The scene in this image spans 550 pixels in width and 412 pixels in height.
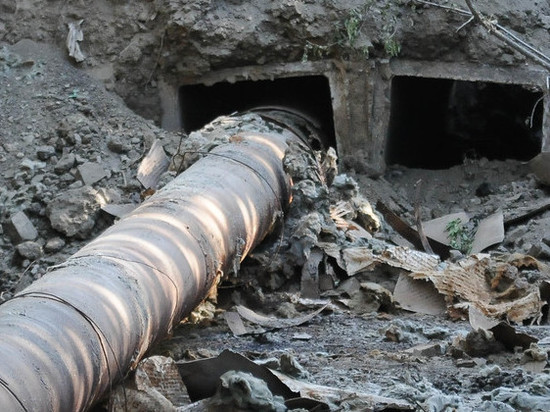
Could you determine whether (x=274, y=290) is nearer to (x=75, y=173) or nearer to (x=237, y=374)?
(x=75, y=173)

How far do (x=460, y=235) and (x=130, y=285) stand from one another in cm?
374

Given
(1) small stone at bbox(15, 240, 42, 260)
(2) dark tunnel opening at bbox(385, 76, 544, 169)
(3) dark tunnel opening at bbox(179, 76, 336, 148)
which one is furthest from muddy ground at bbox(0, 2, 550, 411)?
(2) dark tunnel opening at bbox(385, 76, 544, 169)

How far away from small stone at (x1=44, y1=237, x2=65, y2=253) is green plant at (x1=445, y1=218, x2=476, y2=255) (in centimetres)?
273

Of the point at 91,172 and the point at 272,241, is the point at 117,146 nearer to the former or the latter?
the point at 91,172

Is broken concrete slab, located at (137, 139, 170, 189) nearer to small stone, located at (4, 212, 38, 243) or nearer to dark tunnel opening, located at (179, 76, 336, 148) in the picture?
small stone, located at (4, 212, 38, 243)

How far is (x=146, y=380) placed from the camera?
4.25 metres

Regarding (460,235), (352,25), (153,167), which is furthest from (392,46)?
(153,167)

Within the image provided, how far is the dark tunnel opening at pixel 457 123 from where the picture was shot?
33.2 ft

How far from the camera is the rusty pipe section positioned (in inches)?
147

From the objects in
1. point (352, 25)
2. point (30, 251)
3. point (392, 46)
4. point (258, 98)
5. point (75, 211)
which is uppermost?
point (352, 25)

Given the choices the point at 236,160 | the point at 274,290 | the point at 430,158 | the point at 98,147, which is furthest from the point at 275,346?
the point at 430,158

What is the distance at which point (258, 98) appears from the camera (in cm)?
983

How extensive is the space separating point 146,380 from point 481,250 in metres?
3.72

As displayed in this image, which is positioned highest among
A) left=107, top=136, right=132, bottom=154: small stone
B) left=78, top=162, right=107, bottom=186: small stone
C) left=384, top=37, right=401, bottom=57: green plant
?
left=384, top=37, right=401, bottom=57: green plant
